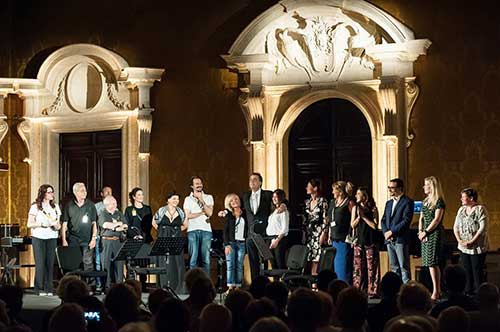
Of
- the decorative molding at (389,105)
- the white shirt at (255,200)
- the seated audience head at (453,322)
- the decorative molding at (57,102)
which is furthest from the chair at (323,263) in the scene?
the seated audience head at (453,322)

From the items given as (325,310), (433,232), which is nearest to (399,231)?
(433,232)

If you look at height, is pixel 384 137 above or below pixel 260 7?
below

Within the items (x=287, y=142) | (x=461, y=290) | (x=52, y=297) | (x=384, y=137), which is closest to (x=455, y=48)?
(x=384, y=137)

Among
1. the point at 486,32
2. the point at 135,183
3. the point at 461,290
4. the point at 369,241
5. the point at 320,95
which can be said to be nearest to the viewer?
A: the point at 461,290

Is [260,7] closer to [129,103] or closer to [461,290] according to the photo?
[129,103]

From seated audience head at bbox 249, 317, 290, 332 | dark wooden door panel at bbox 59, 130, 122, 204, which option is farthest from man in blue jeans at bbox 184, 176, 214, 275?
seated audience head at bbox 249, 317, 290, 332

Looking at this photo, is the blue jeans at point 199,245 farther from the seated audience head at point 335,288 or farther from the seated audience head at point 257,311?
the seated audience head at point 257,311

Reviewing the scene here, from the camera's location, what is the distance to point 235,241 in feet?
43.4

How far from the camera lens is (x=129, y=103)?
52.1ft

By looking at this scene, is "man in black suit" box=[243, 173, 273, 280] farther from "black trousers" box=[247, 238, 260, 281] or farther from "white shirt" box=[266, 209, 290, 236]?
"white shirt" box=[266, 209, 290, 236]

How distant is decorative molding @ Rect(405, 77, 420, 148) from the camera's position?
547 inches

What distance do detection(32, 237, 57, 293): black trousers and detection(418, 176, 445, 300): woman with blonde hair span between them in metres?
4.58

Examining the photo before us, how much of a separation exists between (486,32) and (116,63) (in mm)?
5369

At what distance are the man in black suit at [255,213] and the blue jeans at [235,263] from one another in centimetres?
22
